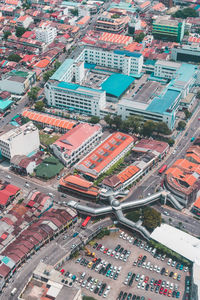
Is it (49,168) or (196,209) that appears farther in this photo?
(49,168)

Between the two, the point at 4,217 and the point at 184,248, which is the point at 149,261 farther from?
the point at 4,217

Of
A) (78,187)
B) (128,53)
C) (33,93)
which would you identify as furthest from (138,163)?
(128,53)

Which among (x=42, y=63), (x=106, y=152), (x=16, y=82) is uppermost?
(x=42, y=63)

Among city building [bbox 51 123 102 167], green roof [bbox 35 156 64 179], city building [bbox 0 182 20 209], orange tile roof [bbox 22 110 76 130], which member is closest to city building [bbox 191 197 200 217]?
city building [bbox 51 123 102 167]

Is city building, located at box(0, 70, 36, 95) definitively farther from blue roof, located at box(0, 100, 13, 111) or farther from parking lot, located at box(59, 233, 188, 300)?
parking lot, located at box(59, 233, 188, 300)

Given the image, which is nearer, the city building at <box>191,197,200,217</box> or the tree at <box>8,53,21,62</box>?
the city building at <box>191,197,200,217</box>

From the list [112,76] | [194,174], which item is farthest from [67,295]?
[112,76]

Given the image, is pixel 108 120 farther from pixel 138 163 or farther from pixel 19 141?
pixel 19 141
